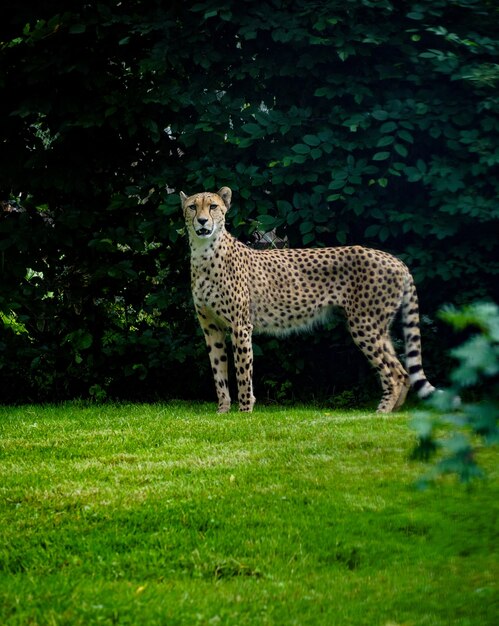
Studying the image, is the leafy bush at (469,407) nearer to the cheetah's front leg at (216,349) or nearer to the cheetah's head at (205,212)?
the cheetah's head at (205,212)

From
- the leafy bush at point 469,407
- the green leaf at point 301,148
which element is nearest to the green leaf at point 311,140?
the green leaf at point 301,148

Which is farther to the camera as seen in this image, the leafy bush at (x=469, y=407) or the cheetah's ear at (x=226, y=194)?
the cheetah's ear at (x=226, y=194)

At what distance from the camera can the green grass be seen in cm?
383

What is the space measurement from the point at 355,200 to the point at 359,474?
3.32m

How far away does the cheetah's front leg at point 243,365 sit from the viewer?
8.06 meters

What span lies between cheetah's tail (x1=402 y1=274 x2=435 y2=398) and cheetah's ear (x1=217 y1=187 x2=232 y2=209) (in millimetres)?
1500

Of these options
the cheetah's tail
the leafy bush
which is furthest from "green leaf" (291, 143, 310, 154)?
the leafy bush

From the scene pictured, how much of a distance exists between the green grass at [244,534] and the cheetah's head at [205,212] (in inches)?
72.9

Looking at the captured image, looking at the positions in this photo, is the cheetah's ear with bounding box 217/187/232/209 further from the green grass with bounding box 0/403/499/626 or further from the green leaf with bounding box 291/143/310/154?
the green grass with bounding box 0/403/499/626

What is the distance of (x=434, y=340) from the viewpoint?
8719 mm

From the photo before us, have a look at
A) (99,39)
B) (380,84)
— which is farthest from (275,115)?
(99,39)

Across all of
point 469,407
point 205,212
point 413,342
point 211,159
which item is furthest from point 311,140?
point 469,407

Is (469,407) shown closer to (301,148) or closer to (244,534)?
(244,534)

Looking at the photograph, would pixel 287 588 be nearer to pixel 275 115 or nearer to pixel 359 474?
pixel 359 474
